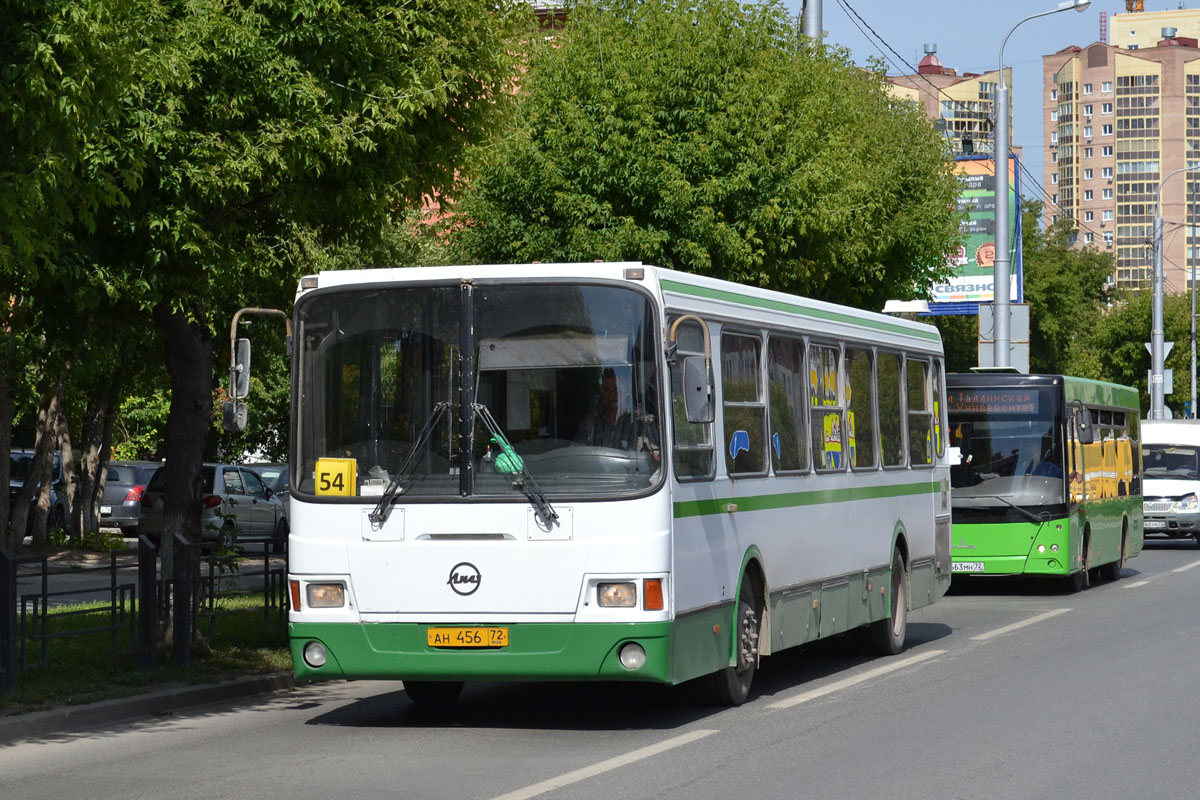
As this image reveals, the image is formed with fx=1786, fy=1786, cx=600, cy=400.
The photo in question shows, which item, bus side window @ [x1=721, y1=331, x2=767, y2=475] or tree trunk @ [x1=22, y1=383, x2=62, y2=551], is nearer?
bus side window @ [x1=721, y1=331, x2=767, y2=475]

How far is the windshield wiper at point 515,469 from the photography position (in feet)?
32.9

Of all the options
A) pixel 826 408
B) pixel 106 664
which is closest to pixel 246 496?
pixel 106 664

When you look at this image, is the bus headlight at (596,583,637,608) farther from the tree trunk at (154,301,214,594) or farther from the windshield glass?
the windshield glass

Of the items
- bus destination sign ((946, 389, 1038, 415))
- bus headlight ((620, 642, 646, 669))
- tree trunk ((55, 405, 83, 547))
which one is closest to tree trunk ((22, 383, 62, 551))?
tree trunk ((55, 405, 83, 547))

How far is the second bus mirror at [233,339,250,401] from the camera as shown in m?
10.4

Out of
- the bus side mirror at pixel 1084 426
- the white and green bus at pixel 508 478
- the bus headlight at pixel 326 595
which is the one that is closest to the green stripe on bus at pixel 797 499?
the white and green bus at pixel 508 478

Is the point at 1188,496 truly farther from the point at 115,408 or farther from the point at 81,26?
the point at 81,26

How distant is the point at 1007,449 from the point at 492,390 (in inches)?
495

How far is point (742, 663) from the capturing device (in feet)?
37.7

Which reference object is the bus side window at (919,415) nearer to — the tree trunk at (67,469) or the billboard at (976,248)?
the tree trunk at (67,469)

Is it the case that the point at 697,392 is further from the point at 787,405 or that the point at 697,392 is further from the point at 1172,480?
the point at 1172,480

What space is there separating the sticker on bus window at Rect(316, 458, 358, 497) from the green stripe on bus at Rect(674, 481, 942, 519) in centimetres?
190

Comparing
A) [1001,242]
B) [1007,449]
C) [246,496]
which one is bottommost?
[246,496]

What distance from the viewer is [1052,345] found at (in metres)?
73.4
